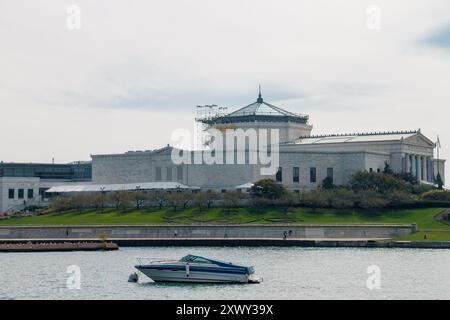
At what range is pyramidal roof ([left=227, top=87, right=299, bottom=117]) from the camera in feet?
545

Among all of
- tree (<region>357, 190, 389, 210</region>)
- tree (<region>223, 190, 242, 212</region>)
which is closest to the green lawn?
tree (<region>357, 190, 389, 210</region>)

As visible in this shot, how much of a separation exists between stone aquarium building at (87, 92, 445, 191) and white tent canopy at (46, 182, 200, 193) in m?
2.33

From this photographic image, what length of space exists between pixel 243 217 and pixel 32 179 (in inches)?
1931

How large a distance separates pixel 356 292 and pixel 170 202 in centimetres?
7573

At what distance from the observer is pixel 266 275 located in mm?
77312

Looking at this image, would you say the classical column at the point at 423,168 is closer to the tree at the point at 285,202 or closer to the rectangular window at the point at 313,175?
the rectangular window at the point at 313,175

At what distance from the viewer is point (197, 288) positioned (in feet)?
230

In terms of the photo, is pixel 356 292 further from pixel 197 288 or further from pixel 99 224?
pixel 99 224

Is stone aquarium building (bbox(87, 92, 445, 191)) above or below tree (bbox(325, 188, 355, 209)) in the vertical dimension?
above

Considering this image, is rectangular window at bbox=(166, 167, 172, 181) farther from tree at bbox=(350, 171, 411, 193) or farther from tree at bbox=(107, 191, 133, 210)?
tree at bbox=(350, 171, 411, 193)

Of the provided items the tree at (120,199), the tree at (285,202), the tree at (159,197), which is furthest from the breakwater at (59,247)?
the tree at (285,202)

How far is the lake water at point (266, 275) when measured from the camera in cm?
6519
